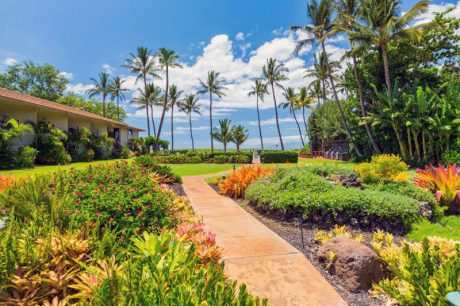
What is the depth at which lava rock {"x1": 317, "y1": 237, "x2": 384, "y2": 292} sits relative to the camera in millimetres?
3342

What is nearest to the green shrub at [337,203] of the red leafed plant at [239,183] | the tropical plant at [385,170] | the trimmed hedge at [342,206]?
the trimmed hedge at [342,206]

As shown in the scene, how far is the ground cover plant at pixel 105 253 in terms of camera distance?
1882 millimetres

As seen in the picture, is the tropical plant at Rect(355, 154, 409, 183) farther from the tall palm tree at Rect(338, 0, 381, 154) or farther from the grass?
the tall palm tree at Rect(338, 0, 381, 154)

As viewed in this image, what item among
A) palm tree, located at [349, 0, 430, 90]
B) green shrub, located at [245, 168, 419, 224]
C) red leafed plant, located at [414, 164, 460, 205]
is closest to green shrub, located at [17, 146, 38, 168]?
green shrub, located at [245, 168, 419, 224]

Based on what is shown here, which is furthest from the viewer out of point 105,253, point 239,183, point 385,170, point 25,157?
point 25,157

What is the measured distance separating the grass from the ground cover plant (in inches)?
169

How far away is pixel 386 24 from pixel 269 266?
71.8 ft

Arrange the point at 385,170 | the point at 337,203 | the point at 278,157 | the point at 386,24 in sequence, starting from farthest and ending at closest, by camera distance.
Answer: the point at 278,157, the point at 386,24, the point at 385,170, the point at 337,203

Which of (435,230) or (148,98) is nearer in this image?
(435,230)

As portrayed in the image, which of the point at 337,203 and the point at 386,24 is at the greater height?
the point at 386,24

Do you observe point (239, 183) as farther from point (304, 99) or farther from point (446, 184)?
point (304, 99)

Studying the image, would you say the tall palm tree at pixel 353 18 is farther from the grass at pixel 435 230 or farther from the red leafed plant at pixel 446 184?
the grass at pixel 435 230

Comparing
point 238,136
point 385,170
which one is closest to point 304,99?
point 238,136

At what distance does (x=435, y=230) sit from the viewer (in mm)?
5551
